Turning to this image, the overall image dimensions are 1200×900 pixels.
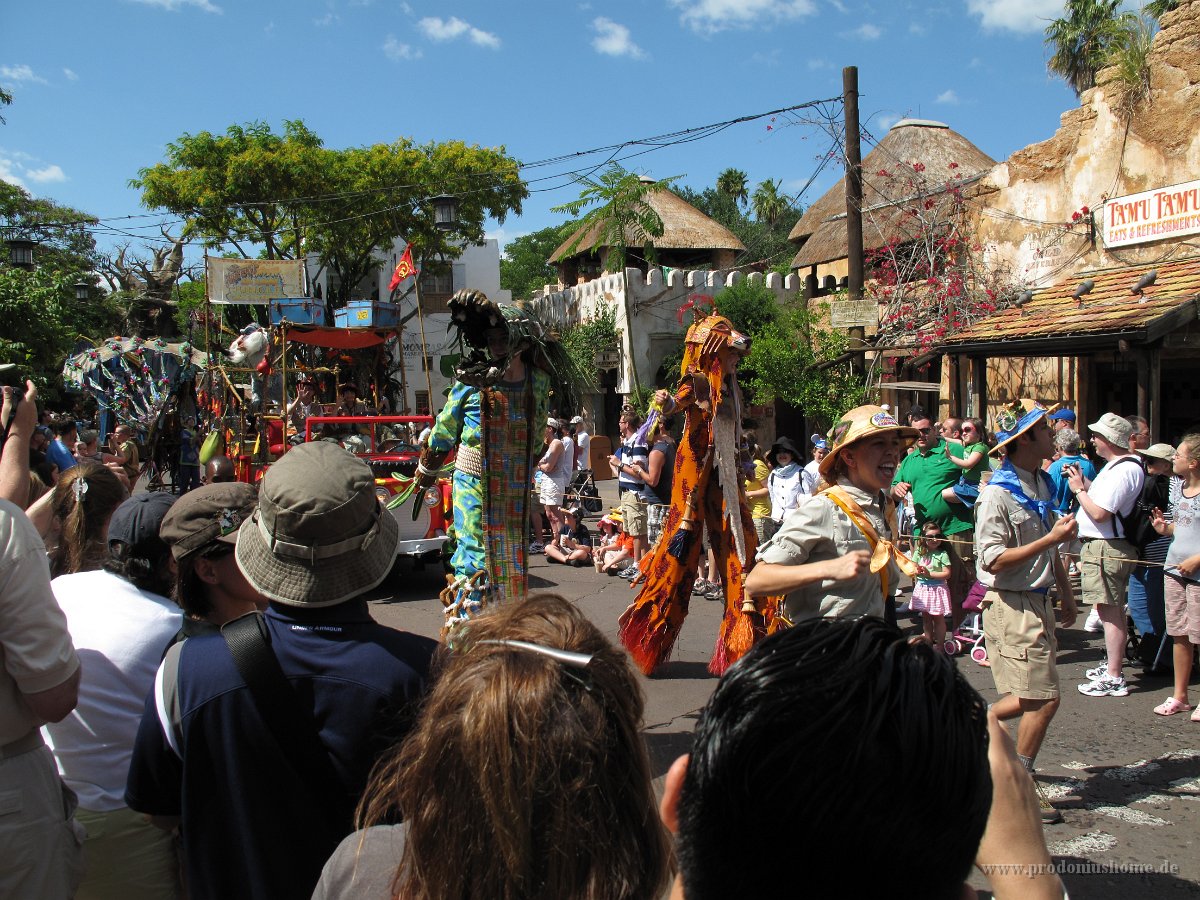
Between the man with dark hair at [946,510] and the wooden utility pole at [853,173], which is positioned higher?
the wooden utility pole at [853,173]

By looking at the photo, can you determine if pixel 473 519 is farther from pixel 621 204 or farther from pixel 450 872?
pixel 621 204

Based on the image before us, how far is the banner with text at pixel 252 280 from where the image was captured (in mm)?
24750

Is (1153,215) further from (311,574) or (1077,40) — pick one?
(1077,40)

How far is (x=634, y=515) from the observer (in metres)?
9.80

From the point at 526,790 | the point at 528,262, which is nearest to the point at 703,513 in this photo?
the point at 526,790

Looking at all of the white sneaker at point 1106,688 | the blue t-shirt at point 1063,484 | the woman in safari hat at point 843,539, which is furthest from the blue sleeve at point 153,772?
the blue t-shirt at point 1063,484

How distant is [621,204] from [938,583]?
18581 millimetres

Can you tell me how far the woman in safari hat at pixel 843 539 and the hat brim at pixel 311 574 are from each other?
1680 millimetres

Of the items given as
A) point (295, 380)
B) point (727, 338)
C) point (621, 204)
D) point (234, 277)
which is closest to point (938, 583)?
point (727, 338)

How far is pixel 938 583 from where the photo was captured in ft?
22.3

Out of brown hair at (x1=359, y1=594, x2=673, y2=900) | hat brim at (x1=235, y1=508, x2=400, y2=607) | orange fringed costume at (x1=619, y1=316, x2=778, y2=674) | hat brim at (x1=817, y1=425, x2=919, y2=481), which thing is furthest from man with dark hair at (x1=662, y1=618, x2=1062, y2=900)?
orange fringed costume at (x1=619, y1=316, x2=778, y2=674)

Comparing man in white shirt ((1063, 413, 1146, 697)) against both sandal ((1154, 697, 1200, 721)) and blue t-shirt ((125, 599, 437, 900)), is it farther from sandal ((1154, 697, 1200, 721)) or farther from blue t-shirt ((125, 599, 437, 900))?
blue t-shirt ((125, 599, 437, 900))

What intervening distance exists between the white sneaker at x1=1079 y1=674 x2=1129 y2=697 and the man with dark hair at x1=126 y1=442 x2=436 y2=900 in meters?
5.62

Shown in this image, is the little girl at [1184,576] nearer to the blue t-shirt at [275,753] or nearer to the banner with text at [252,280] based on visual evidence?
the blue t-shirt at [275,753]
